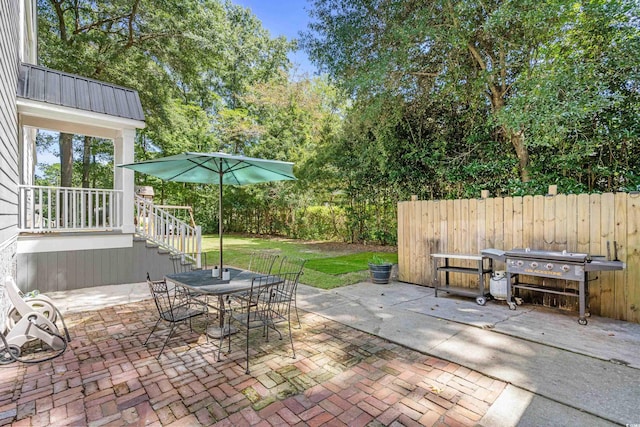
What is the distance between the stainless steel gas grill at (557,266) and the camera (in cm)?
398

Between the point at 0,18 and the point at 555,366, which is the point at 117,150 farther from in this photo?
the point at 555,366

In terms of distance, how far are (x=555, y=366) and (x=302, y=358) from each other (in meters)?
2.43

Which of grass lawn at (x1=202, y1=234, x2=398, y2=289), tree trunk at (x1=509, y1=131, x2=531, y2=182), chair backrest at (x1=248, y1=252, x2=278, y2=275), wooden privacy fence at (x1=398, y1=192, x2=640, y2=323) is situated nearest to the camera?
wooden privacy fence at (x1=398, y1=192, x2=640, y2=323)

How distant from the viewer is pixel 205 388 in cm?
270

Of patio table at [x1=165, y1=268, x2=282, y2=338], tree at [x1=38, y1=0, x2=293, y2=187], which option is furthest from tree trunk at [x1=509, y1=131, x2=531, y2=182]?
tree at [x1=38, y1=0, x2=293, y2=187]

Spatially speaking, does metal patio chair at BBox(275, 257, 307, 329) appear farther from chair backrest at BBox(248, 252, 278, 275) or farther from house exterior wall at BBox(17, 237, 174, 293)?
house exterior wall at BBox(17, 237, 174, 293)

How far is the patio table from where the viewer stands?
3467 millimetres

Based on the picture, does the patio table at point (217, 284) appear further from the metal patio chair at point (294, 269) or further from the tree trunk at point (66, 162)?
the tree trunk at point (66, 162)

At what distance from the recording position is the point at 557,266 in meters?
4.18

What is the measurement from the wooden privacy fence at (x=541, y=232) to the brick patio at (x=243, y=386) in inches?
118

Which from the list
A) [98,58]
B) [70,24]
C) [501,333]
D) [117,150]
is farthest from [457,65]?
[70,24]

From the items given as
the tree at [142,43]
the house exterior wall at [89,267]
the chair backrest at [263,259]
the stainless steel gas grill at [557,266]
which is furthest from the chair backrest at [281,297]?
the tree at [142,43]

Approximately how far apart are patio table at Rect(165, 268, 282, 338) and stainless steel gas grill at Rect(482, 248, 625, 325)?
339cm

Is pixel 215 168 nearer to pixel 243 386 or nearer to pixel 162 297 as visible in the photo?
pixel 162 297
